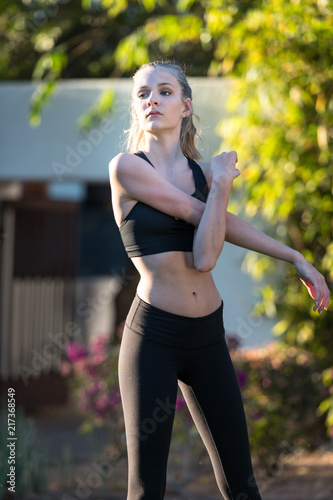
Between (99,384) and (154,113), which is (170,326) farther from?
(99,384)

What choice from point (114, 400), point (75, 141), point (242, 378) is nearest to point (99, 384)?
point (114, 400)

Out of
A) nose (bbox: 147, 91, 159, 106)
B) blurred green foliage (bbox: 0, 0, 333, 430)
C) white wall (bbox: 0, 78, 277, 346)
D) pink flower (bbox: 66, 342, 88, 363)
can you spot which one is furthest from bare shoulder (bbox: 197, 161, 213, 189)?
white wall (bbox: 0, 78, 277, 346)

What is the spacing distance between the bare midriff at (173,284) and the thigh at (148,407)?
12cm

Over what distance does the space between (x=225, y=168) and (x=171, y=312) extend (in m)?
0.47

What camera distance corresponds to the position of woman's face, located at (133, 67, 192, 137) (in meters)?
2.15

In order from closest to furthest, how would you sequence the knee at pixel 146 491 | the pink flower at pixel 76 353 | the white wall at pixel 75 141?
1. the knee at pixel 146 491
2. the pink flower at pixel 76 353
3. the white wall at pixel 75 141

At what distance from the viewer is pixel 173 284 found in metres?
2.07

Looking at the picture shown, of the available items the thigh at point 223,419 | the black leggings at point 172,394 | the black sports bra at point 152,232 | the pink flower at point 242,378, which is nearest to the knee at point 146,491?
the black leggings at point 172,394

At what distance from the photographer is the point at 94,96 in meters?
6.16

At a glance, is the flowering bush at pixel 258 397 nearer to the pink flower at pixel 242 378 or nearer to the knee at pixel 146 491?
the pink flower at pixel 242 378

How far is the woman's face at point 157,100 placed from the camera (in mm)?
2150

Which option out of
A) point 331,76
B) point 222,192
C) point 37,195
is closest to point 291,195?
point 331,76

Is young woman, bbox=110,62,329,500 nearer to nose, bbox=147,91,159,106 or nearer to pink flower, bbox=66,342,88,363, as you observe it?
nose, bbox=147,91,159,106

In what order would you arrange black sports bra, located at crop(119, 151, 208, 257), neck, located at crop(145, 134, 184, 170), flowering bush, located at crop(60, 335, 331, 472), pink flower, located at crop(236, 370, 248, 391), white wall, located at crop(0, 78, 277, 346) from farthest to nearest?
white wall, located at crop(0, 78, 277, 346), flowering bush, located at crop(60, 335, 331, 472), pink flower, located at crop(236, 370, 248, 391), neck, located at crop(145, 134, 184, 170), black sports bra, located at crop(119, 151, 208, 257)
